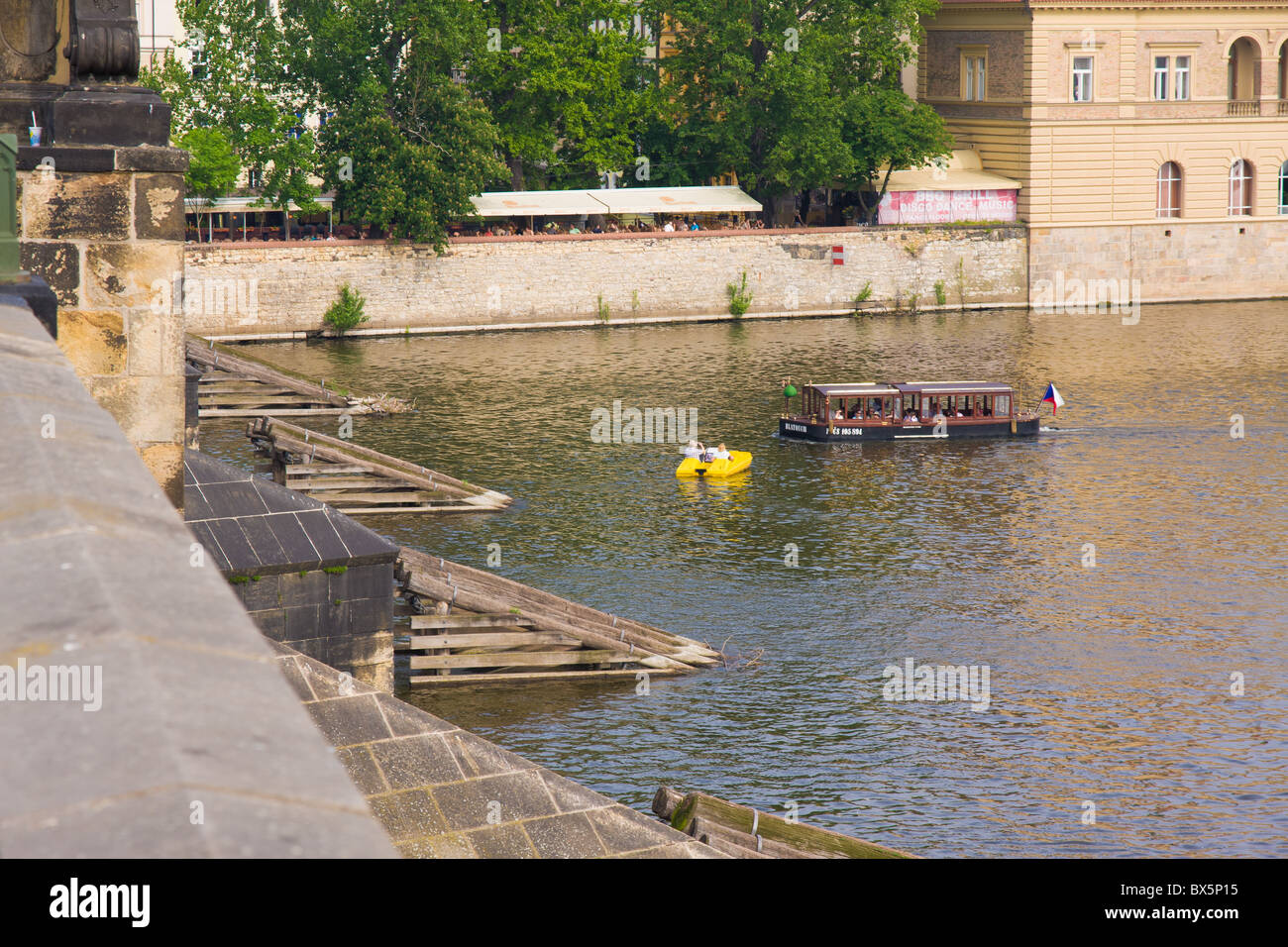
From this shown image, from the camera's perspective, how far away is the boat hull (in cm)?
5391

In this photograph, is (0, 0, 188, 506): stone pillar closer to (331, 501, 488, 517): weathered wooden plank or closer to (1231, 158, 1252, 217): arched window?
(331, 501, 488, 517): weathered wooden plank

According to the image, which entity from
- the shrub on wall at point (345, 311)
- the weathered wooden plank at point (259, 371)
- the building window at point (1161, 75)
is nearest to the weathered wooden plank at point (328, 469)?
the weathered wooden plank at point (259, 371)

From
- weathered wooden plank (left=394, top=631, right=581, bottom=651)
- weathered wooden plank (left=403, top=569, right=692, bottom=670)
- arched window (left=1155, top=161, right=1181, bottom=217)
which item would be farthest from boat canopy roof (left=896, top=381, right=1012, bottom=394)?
arched window (left=1155, top=161, right=1181, bottom=217)

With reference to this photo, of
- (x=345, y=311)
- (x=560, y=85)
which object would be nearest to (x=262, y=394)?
(x=345, y=311)

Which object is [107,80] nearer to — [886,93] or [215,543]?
[215,543]

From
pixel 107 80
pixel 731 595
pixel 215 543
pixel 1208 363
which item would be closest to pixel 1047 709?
pixel 731 595

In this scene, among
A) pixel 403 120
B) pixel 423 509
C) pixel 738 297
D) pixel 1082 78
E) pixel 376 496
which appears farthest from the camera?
pixel 1082 78

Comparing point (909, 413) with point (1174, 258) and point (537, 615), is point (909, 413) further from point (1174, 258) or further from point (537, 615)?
point (1174, 258)

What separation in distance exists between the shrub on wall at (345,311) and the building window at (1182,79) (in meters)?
41.4

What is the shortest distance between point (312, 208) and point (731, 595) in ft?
149

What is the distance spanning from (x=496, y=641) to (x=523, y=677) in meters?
0.79

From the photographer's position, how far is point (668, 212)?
8350cm

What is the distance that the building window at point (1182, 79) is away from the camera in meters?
85.6

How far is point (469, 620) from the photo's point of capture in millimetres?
31016
